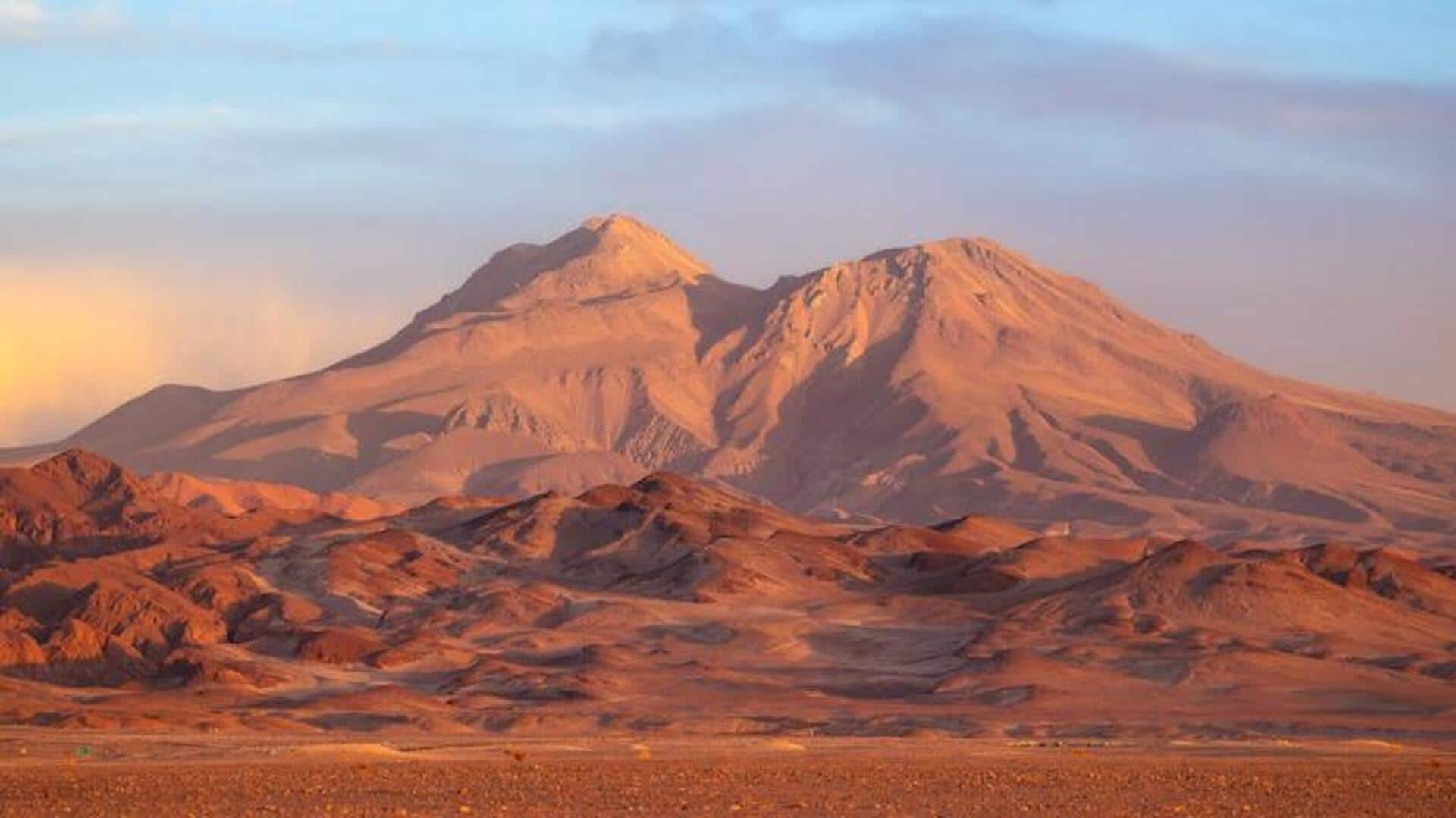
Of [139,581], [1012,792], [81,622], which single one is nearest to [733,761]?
[1012,792]

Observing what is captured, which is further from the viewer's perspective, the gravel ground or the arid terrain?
the arid terrain

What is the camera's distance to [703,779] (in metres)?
51.9

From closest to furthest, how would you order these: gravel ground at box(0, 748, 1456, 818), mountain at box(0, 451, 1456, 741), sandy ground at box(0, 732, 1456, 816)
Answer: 1. gravel ground at box(0, 748, 1456, 818)
2. sandy ground at box(0, 732, 1456, 816)
3. mountain at box(0, 451, 1456, 741)

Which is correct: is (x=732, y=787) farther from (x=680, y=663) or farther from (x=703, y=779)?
(x=680, y=663)

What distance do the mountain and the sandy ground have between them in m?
18.2

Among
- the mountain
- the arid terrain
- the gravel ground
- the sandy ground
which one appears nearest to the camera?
the gravel ground

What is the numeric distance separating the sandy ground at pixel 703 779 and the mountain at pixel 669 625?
1821cm

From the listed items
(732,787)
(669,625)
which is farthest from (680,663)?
(732,787)

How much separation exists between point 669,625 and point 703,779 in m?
72.8

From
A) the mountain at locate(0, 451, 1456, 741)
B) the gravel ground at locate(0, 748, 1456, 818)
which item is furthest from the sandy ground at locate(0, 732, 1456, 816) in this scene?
the mountain at locate(0, 451, 1456, 741)

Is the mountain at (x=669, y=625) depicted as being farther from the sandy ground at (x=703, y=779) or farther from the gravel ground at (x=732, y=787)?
the gravel ground at (x=732, y=787)

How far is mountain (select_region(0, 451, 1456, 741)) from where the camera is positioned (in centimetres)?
9581

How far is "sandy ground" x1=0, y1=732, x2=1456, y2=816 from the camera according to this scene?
44062mm

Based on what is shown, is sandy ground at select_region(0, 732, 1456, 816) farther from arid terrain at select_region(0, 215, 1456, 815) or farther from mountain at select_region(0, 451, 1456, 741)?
mountain at select_region(0, 451, 1456, 741)
